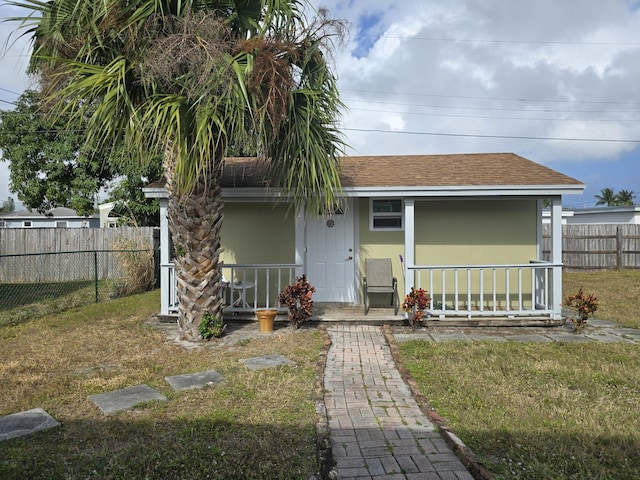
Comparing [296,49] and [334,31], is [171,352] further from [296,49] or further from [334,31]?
[334,31]

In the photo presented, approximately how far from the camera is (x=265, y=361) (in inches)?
197

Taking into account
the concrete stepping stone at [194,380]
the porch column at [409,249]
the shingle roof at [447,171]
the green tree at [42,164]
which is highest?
the green tree at [42,164]

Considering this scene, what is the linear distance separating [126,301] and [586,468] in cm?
907

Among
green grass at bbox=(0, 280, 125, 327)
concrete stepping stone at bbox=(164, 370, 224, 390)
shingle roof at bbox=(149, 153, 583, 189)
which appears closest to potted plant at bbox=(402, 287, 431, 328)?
shingle roof at bbox=(149, 153, 583, 189)

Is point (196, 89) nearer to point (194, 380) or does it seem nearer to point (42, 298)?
point (194, 380)

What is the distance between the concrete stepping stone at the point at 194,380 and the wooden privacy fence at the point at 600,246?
13.8 m

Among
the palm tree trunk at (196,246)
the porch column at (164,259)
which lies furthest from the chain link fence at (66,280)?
the palm tree trunk at (196,246)

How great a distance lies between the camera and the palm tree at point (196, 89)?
15.7 ft

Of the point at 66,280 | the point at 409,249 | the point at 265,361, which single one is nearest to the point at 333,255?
the point at 409,249

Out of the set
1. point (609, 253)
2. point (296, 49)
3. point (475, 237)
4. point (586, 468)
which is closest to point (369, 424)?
point (586, 468)

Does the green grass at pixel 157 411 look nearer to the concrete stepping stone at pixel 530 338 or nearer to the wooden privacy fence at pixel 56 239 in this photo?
the concrete stepping stone at pixel 530 338

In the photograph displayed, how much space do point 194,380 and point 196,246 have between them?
1.97 metres

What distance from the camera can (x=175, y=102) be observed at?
4.84 metres

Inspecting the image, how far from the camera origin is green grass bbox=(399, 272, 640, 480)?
2.83 metres
